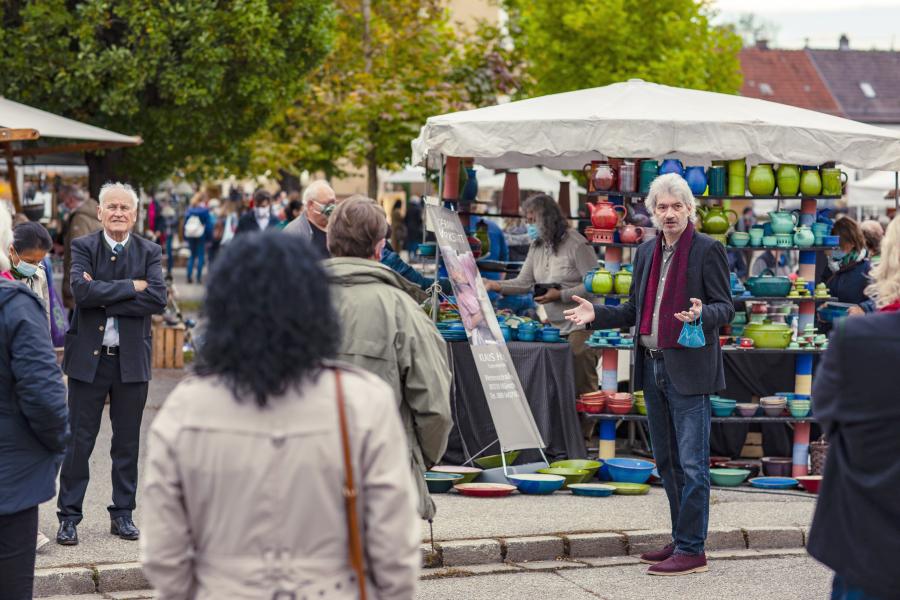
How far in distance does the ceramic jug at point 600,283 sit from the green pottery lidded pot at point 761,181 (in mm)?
1373

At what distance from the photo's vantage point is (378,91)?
2417 cm

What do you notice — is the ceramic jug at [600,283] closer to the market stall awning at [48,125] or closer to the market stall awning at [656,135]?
the market stall awning at [656,135]

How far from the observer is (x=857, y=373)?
149 inches

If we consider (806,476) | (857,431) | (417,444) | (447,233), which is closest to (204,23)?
(447,233)

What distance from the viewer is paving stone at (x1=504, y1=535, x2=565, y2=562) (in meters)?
7.75

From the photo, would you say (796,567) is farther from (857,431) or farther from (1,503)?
(1,503)

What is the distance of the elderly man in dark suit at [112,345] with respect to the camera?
743 centimetres

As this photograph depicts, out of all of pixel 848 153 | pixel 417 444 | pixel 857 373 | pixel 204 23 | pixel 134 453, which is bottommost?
pixel 134 453

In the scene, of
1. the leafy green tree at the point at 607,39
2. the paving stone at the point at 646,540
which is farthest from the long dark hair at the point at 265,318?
the leafy green tree at the point at 607,39

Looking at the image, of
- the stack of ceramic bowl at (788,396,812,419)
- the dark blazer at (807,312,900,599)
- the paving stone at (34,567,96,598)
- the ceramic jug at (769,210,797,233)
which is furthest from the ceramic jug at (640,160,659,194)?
the dark blazer at (807,312,900,599)

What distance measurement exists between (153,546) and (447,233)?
7.22 metres

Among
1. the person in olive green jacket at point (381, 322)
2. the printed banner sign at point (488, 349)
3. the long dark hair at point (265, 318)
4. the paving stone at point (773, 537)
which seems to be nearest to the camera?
the long dark hair at point (265, 318)

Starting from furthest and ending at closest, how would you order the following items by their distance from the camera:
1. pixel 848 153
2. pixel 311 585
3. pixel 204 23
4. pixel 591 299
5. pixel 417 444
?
1. pixel 204 23
2. pixel 591 299
3. pixel 848 153
4. pixel 417 444
5. pixel 311 585

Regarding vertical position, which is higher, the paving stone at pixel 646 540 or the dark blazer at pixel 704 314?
the dark blazer at pixel 704 314
